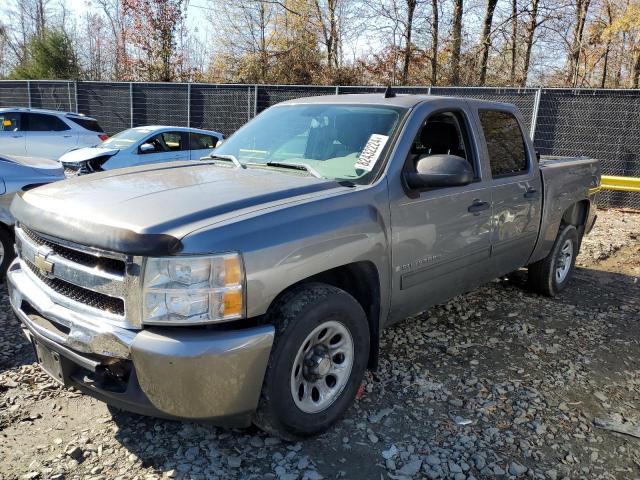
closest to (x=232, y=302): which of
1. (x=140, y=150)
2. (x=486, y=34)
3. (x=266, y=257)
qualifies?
(x=266, y=257)

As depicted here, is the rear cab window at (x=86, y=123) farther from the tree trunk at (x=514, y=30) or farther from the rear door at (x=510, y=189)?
the tree trunk at (x=514, y=30)

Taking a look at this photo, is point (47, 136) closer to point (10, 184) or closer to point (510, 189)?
point (10, 184)

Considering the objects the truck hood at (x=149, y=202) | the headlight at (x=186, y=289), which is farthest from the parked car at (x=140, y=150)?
the headlight at (x=186, y=289)

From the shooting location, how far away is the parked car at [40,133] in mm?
11789

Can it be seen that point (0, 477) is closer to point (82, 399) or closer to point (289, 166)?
point (82, 399)

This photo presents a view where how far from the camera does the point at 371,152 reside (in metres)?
3.32

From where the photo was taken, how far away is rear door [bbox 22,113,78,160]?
11914 mm

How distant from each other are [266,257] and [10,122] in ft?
38.9

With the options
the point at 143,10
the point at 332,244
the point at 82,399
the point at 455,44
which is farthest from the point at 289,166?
the point at 143,10

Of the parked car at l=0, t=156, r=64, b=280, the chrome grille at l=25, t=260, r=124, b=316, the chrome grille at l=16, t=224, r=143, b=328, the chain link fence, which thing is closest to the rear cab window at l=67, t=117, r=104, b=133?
the chain link fence

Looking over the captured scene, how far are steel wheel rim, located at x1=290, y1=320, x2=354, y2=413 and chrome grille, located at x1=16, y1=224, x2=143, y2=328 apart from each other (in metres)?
0.86

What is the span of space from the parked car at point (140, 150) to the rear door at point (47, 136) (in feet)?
7.19

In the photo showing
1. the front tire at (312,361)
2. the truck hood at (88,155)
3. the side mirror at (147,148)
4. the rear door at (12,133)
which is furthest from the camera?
the rear door at (12,133)

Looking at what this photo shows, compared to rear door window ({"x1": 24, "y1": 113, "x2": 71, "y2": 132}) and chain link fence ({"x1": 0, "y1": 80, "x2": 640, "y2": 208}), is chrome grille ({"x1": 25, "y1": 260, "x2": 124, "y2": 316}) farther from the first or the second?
rear door window ({"x1": 24, "y1": 113, "x2": 71, "y2": 132})
